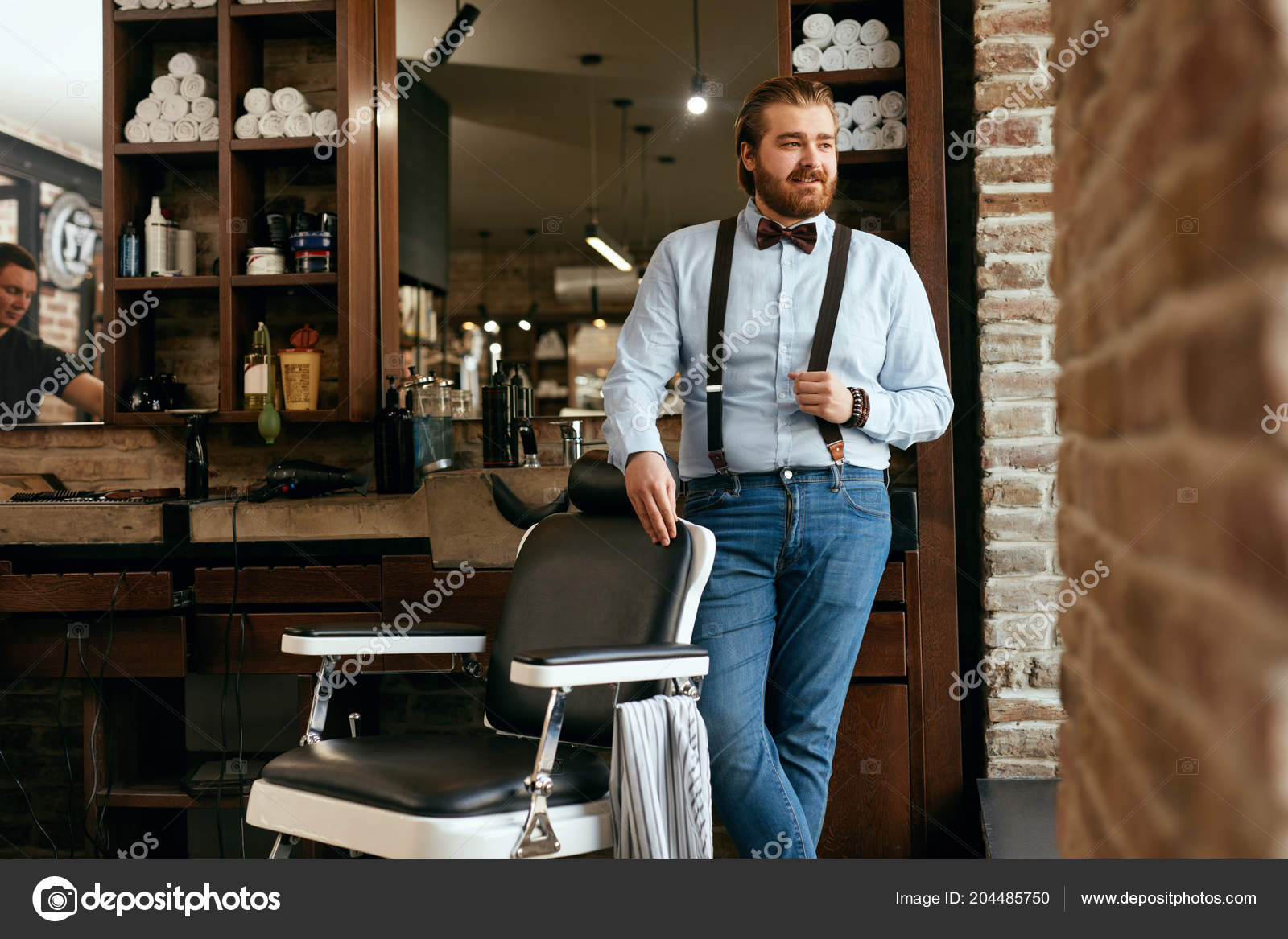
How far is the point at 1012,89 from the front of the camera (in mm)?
2562

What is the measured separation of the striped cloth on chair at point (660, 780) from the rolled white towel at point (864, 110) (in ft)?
5.75

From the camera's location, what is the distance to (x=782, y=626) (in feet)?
6.11

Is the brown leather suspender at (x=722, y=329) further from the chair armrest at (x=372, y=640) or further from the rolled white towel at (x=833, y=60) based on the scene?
the rolled white towel at (x=833, y=60)

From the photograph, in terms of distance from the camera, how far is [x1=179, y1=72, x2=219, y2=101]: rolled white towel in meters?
3.01

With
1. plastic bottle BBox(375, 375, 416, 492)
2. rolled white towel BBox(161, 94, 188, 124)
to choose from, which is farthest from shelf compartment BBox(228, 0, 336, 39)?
plastic bottle BBox(375, 375, 416, 492)

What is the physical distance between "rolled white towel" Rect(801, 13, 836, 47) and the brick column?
0.38 meters

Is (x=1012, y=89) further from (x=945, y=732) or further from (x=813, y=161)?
(x=945, y=732)

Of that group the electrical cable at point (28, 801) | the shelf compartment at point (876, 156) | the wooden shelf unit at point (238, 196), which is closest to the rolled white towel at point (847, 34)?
the shelf compartment at point (876, 156)

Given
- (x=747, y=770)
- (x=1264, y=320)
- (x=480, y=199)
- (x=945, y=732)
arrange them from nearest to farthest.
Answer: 1. (x=1264, y=320)
2. (x=747, y=770)
3. (x=945, y=732)
4. (x=480, y=199)

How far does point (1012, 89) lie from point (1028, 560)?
1182mm

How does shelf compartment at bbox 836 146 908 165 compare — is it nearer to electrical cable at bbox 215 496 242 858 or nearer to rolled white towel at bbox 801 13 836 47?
rolled white towel at bbox 801 13 836 47

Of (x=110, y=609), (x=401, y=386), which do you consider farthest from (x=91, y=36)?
(x=110, y=609)

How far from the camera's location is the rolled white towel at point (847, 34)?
271 cm

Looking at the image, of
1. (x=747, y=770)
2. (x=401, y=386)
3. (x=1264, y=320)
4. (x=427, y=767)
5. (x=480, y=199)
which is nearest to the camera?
(x=1264, y=320)
